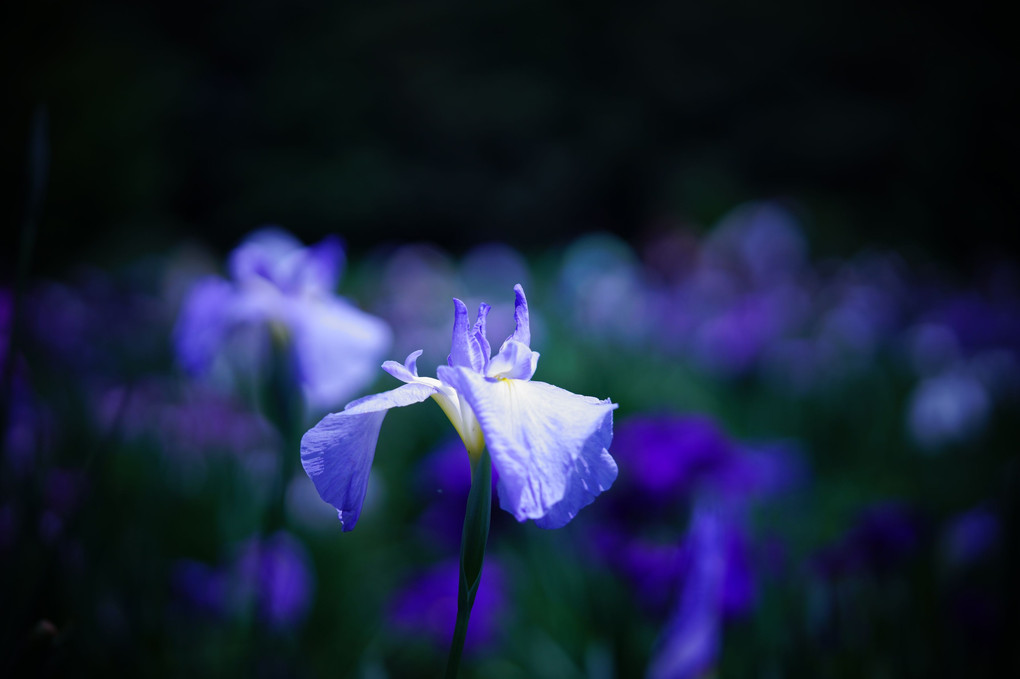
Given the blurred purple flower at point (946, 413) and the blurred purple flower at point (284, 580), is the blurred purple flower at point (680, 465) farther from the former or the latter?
the blurred purple flower at point (946, 413)

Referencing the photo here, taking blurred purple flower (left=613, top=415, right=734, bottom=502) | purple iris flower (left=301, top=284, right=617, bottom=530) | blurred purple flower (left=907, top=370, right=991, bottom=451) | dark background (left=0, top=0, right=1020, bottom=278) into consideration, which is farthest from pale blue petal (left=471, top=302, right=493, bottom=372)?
dark background (left=0, top=0, right=1020, bottom=278)

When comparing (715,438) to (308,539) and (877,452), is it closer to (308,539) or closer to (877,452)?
(308,539)

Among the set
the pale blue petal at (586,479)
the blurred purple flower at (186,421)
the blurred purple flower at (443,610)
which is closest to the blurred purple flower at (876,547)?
the blurred purple flower at (443,610)

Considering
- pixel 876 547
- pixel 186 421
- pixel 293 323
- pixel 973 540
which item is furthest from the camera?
pixel 186 421

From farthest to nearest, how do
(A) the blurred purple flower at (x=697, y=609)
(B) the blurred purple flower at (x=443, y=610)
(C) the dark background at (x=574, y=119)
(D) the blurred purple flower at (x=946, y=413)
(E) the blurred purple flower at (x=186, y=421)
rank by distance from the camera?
(C) the dark background at (x=574, y=119) → (D) the blurred purple flower at (x=946, y=413) → (E) the blurred purple flower at (x=186, y=421) → (B) the blurred purple flower at (x=443, y=610) → (A) the blurred purple flower at (x=697, y=609)

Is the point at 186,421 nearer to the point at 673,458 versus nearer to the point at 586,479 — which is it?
the point at 673,458

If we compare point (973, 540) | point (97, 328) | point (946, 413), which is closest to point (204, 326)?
point (973, 540)
